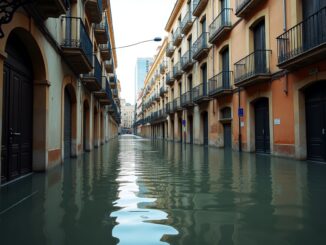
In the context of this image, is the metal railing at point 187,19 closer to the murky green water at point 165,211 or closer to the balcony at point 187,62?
the balcony at point 187,62

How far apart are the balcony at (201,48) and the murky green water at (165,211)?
1521 cm

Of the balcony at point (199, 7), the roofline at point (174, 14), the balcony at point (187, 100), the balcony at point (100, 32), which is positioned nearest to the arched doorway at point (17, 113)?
the balcony at point (100, 32)

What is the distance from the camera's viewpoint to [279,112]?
39.9 feet

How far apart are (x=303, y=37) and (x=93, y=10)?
9.86 meters

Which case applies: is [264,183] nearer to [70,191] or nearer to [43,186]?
[70,191]

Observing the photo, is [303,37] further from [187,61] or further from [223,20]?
[187,61]

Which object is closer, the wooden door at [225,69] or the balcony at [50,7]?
the balcony at [50,7]

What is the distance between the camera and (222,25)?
1689cm

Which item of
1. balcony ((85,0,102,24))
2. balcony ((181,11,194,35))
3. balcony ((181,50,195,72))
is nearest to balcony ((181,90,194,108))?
balcony ((181,50,195,72))

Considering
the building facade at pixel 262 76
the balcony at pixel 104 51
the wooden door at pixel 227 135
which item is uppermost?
the balcony at pixel 104 51

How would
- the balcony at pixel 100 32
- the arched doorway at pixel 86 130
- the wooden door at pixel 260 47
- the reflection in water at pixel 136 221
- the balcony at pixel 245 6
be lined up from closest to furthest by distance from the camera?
the reflection in water at pixel 136 221, the wooden door at pixel 260 47, the balcony at pixel 245 6, the arched doorway at pixel 86 130, the balcony at pixel 100 32

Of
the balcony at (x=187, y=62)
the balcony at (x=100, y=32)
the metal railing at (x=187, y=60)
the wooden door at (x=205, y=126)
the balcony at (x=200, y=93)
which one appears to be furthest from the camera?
the metal railing at (x=187, y=60)

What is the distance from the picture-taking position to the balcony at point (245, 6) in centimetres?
1338

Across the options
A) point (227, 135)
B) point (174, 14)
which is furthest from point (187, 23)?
point (227, 135)
